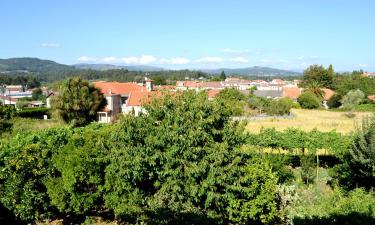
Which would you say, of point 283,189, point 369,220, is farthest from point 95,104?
point 369,220

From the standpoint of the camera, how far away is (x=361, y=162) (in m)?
15.6

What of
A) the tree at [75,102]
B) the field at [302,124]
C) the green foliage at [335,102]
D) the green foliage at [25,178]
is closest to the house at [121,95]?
the tree at [75,102]

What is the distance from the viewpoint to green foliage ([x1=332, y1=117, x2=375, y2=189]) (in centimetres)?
1548

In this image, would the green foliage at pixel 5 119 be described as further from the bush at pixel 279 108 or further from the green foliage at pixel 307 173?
the bush at pixel 279 108

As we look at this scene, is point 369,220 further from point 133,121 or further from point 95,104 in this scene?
point 95,104

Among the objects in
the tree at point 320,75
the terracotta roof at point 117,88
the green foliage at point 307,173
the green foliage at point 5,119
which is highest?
the tree at point 320,75

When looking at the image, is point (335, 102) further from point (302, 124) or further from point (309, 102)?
point (302, 124)

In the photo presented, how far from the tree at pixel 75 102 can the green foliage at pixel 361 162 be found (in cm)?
2575

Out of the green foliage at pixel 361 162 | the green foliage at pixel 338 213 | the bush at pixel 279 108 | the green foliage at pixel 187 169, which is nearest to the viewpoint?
the green foliage at pixel 338 213

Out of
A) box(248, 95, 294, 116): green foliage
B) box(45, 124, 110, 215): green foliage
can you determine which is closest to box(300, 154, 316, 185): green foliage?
box(45, 124, 110, 215): green foliage

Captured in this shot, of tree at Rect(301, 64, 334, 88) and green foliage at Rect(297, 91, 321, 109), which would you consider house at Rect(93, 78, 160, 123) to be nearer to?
green foliage at Rect(297, 91, 321, 109)

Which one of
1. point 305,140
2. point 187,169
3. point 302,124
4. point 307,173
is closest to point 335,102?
point 302,124

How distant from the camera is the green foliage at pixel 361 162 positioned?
15484mm

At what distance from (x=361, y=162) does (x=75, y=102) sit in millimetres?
27583
